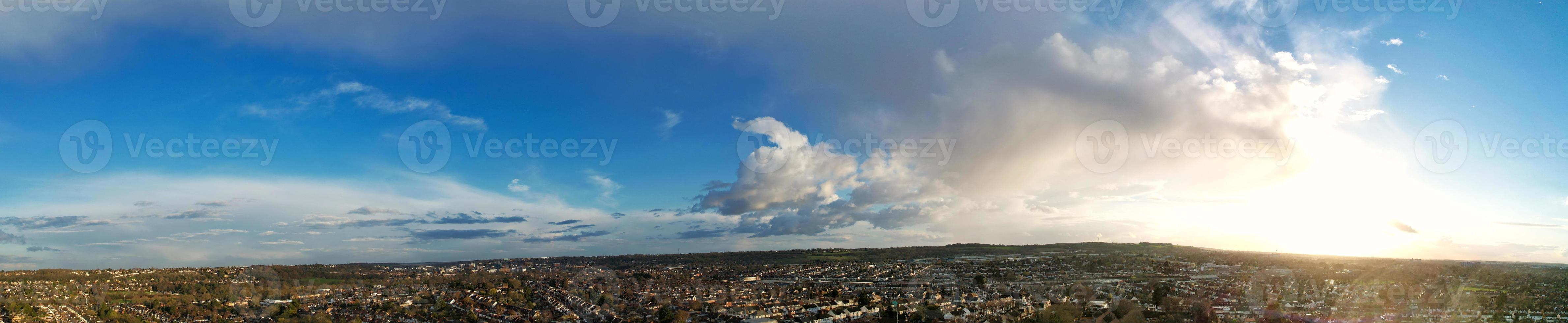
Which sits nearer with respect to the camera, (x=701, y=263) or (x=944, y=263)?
(x=944, y=263)

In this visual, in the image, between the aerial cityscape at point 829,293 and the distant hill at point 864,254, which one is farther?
the distant hill at point 864,254

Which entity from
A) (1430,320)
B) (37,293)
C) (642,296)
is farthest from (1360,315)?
(37,293)

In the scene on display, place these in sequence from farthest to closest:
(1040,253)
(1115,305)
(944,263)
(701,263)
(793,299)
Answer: (1040,253) < (701,263) < (944,263) < (793,299) < (1115,305)

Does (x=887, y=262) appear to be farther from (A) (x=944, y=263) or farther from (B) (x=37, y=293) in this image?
(B) (x=37, y=293)

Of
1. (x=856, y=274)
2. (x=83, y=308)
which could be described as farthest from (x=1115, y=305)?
(x=83, y=308)

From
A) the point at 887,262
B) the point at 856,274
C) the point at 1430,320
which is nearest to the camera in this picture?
the point at 1430,320

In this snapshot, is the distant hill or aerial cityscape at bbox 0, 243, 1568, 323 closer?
aerial cityscape at bbox 0, 243, 1568, 323

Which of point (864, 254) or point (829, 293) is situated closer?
point (829, 293)
